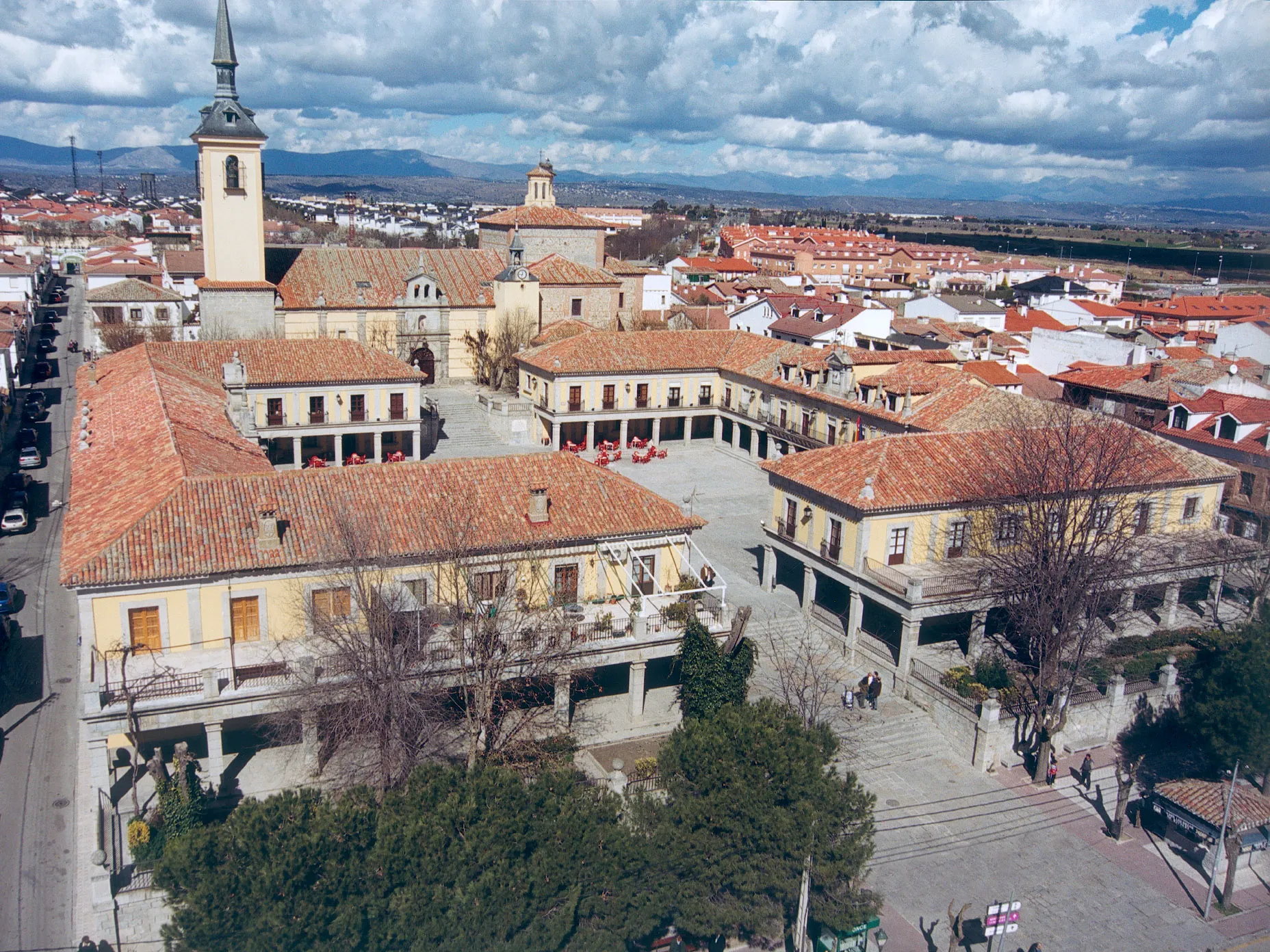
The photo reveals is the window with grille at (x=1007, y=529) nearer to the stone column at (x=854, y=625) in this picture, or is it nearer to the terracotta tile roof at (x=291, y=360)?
the stone column at (x=854, y=625)

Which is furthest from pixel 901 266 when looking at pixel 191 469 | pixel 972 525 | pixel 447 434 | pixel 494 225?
pixel 191 469

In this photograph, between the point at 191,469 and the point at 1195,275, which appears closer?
the point at 191,469

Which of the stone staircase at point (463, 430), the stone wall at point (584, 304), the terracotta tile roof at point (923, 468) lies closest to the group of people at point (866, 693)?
the terracotta tile roof at point (923, 468)

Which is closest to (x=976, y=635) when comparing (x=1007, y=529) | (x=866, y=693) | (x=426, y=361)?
(x=1007, y=529)

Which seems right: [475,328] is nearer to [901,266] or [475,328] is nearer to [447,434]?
[447,434]

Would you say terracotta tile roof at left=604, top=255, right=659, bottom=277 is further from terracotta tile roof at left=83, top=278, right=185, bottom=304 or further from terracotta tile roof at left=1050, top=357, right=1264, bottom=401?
terracotta tile roof at left=83, top=278, right=185, bottom=304
